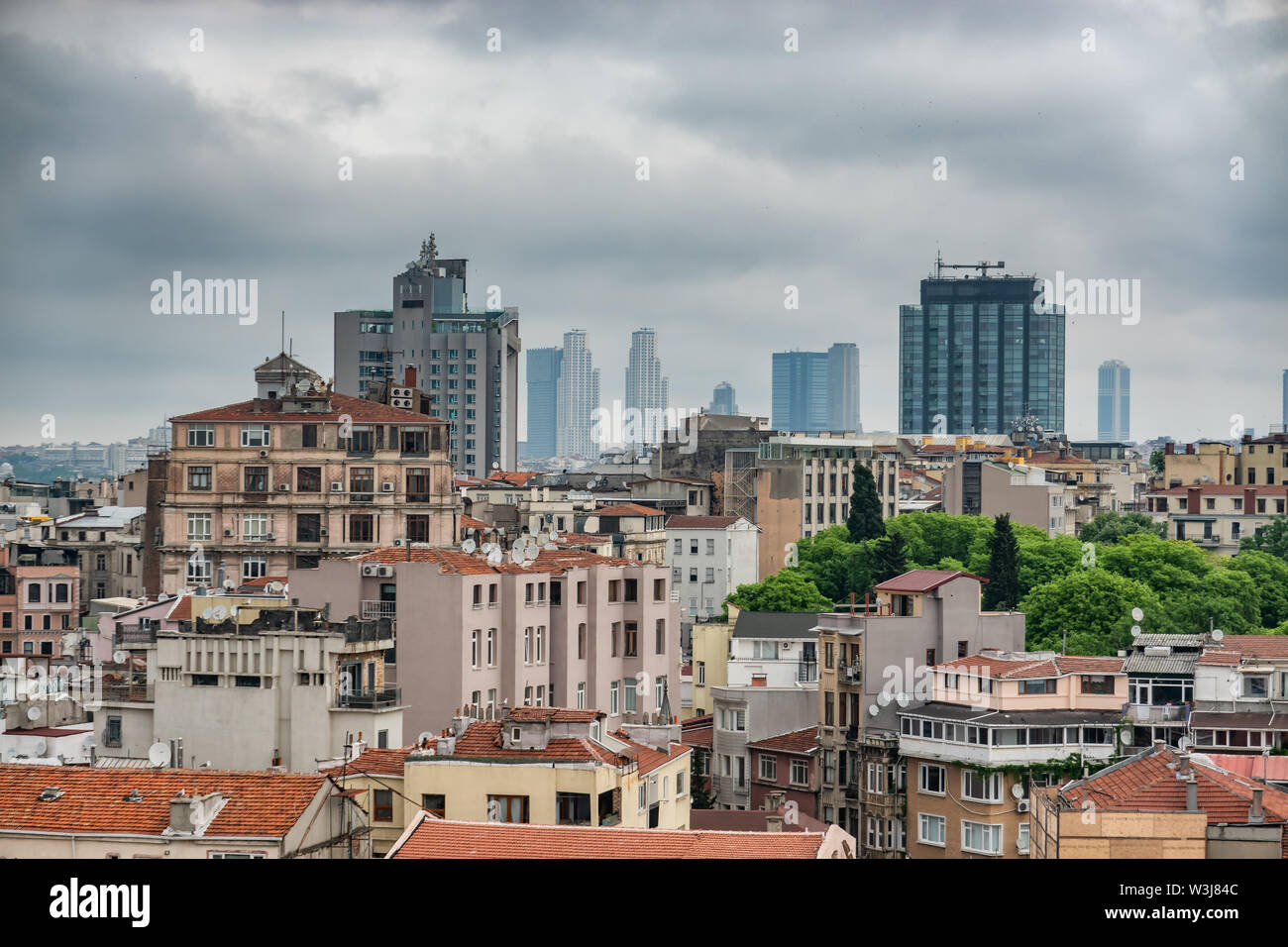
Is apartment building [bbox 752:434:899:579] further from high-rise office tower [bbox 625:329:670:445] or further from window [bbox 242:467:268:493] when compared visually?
window [bbox 242:467:268:493]

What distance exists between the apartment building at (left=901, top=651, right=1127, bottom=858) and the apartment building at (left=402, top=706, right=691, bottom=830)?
14.8 feet

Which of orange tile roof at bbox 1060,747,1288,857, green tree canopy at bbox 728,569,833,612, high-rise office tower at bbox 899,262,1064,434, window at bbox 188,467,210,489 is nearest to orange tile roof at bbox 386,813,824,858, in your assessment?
orange tile roof at bbox 1060,747,1288,857

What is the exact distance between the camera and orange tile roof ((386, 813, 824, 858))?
8.74m

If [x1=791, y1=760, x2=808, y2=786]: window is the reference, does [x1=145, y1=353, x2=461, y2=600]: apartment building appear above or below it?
above

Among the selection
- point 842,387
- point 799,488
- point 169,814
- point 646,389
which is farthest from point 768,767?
point 842,387

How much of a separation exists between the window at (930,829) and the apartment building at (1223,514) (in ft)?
93.1

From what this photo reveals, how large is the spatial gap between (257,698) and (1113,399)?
5580 cm

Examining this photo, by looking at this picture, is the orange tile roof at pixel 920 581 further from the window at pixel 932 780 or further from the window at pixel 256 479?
the window at pixel 256 479

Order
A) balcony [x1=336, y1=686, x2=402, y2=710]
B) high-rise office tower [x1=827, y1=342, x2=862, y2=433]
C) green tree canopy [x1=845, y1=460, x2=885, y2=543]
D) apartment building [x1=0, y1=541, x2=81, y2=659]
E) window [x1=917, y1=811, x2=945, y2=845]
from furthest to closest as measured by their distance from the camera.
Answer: high-rise office tower [x1=827, y1=342, x2=862, y2=433] < green tree canopy [x1=845, y1=460, x2=885, y2=543] < apartment building [x1=0, y1=541, x2=81, y2=659] < window [x1=917, y1=811, x2=945, y2=845] < balcony [x1=336, y1=686, x2=402, y2=710]

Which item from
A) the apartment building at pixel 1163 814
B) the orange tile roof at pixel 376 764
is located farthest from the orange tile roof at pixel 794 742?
the orange tile roof at pixel 376 764

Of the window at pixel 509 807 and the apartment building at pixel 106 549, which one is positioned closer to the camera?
the window at pixel 509 807

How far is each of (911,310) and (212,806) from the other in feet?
274

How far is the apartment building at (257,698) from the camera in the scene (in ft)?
45.3

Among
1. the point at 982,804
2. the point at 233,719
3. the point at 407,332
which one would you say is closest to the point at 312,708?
the point at 233,719
